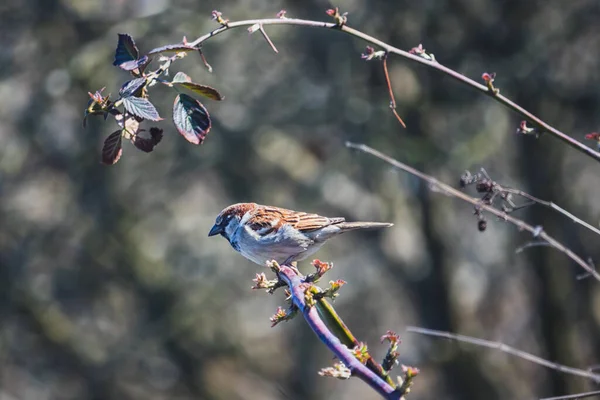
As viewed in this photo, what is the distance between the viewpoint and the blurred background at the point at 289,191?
755cm

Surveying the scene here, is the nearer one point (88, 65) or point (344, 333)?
point (344, 333)

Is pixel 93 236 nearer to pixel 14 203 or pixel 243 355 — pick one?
pixel 14 203

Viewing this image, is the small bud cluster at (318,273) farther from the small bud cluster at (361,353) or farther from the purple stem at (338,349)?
the small bud cluster at (361,353)

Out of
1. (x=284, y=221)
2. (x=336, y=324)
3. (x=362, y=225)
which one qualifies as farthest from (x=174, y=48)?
(x=284, y=221)

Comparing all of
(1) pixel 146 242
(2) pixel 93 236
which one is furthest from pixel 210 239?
(2) pixel 93 236

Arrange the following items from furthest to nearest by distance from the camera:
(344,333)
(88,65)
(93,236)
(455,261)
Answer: (455,261) → (93,236) → (88,65) → (344,333)

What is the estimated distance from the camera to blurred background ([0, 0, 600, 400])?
7.55m

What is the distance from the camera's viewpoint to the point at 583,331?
8531 millimetres

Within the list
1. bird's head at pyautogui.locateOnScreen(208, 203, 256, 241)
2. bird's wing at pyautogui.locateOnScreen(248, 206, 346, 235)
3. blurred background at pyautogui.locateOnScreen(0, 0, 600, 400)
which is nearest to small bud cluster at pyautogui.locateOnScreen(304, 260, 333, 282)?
bird's wing at pyautogui.locateOnScreen(248, 206, 346, 235)

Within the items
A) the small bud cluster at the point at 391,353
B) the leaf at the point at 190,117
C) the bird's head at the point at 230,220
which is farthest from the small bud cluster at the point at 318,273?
the bird's head at the point at 230,220

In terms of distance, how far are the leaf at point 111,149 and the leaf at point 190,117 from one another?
0.54 ft

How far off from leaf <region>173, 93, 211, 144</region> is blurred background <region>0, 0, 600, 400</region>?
5656 mm

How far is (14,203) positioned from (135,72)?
7.22 m

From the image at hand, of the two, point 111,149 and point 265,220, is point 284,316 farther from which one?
point 265,220
